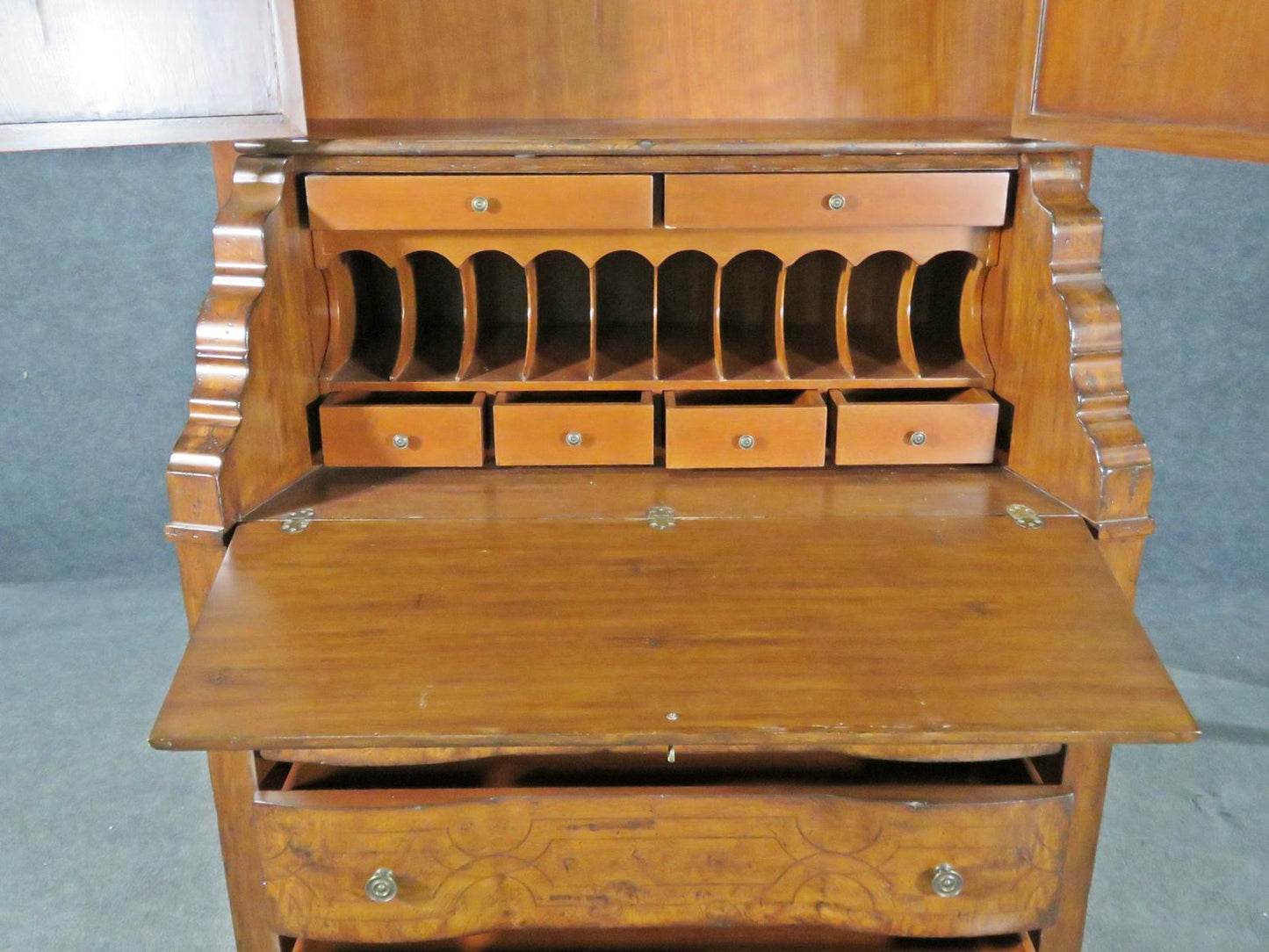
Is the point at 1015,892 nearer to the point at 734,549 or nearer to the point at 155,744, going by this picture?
the point at 734,549

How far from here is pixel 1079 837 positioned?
1.38 meters

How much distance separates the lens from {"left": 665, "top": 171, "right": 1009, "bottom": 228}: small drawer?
1501 millimetres

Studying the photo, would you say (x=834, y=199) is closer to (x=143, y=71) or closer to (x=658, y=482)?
(x=658, y=482)

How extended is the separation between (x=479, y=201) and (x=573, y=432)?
13.5 inches

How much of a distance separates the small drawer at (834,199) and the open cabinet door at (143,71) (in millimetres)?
522

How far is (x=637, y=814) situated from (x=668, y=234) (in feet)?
2.55

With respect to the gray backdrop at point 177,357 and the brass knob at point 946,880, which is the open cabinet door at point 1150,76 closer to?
the brass knob at point 946,880

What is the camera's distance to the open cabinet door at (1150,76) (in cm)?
103

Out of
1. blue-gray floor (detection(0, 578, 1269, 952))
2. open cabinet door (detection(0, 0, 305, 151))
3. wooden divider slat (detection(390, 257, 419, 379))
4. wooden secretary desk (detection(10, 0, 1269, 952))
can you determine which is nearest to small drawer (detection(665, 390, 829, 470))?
wooden secretary desk (detection(10, 0, 1269, 952))

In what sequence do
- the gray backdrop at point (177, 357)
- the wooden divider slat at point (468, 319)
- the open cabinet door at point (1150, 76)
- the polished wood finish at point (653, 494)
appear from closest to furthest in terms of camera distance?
the open cabinet door at point (1150, 76) < the polished wood finish at point (653, 494) < the wooden divider slat at point (468, 319) < the gray backdrop at point (177, 357)

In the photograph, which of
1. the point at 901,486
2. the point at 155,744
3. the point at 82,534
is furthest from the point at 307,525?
the point at 82,534

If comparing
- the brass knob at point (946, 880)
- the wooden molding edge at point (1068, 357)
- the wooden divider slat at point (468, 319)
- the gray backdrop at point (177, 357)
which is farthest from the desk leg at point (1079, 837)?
the gray backdrop at point (177, 357)

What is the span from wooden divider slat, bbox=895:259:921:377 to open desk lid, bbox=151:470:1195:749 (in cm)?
18

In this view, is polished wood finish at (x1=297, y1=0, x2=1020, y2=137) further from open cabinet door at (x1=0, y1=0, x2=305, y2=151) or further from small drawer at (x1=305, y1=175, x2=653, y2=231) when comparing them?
open cabinet door at (x1=0, y1=0, x2=305, y2=151)
